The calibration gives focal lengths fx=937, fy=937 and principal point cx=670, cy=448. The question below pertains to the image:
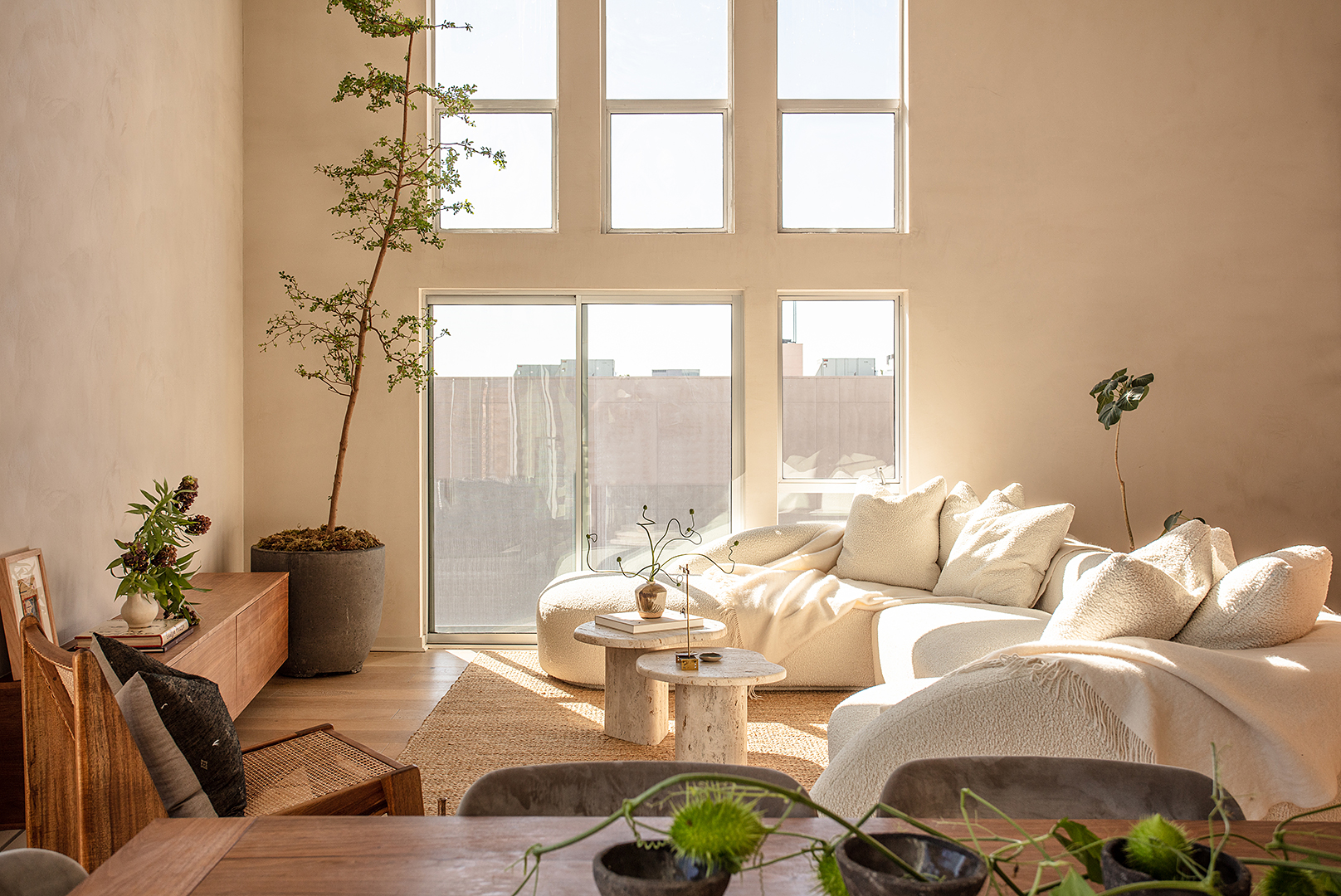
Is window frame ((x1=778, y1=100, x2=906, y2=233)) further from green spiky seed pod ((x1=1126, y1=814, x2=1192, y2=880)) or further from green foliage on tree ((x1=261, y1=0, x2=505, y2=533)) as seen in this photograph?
green spiky seed pod ((x1=1126, y1=814, x2=1192, y2=880))

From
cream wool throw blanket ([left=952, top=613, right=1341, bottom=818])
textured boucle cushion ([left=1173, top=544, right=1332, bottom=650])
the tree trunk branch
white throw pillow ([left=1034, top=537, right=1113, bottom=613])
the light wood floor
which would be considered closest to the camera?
cream wool throw blanket ([left=952, top=613, right=1341, bottom=818])

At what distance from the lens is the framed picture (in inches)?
109

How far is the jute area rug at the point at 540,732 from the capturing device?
11.1ft

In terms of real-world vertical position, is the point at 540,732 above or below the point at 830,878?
below

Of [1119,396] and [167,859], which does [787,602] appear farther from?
[167,859]

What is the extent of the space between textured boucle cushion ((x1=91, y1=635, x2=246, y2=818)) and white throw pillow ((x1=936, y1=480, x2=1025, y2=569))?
3480 mm

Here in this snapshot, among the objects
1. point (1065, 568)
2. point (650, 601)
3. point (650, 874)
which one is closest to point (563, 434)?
point (650, 601)

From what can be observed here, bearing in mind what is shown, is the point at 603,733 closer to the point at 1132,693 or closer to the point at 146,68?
the point at 1132,693

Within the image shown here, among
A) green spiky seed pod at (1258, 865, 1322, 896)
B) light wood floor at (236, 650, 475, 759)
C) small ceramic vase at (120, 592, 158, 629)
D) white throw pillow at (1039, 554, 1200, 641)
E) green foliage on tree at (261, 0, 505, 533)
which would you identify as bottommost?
light wood floor at (236, 650, 475, 759)

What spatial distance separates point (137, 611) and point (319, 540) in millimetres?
1670

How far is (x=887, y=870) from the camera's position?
67cm

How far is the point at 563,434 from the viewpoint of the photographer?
5418 millimetres

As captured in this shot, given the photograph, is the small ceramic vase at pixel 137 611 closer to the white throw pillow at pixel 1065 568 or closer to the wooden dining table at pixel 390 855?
the wooden dining table at pixel 390 855

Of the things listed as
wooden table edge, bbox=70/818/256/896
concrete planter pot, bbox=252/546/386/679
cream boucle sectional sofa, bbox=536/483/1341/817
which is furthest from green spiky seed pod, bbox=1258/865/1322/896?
concrete planter pot, bbox=252/546/386/679
